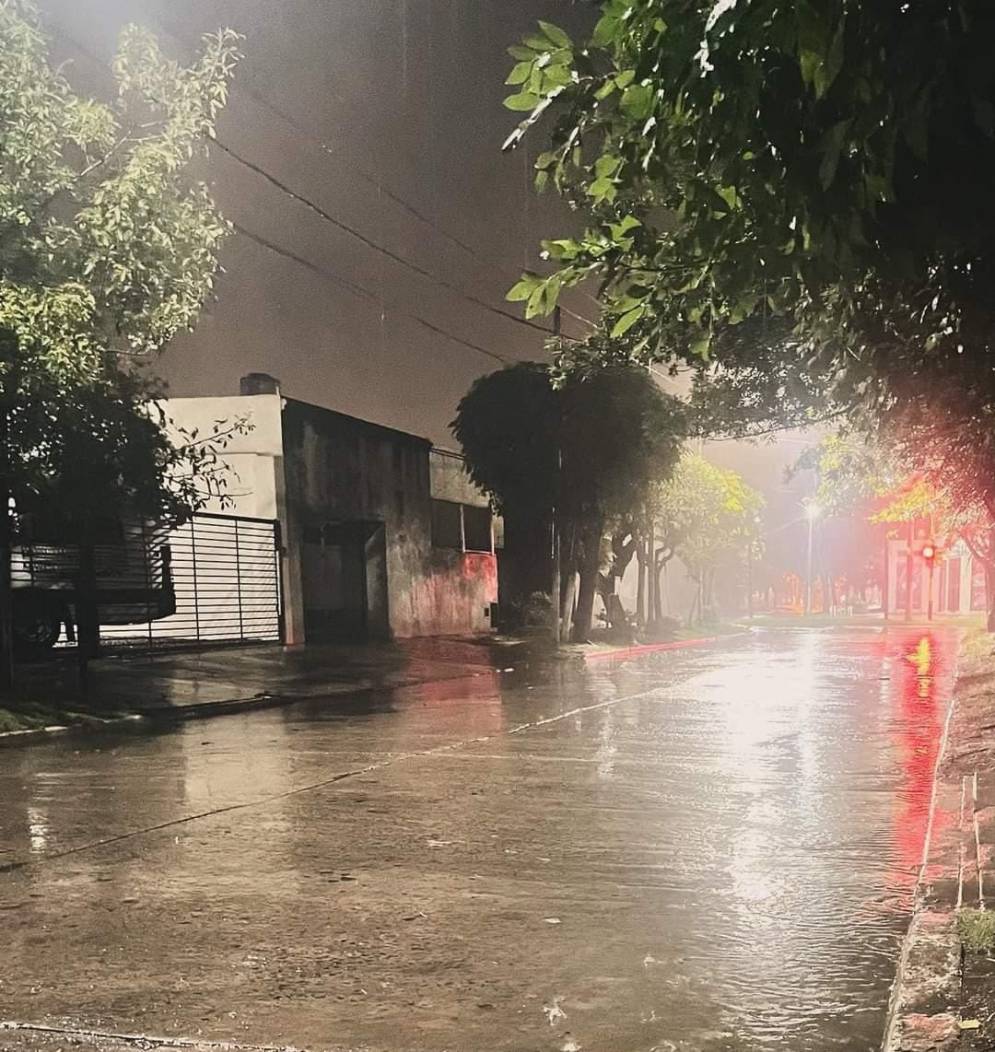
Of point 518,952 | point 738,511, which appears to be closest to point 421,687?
point 518,952

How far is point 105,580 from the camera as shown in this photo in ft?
64.6

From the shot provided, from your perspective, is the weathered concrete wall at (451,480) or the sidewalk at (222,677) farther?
the weathered concrete wall at (451,480)

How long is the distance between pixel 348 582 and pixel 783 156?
94.2 ft

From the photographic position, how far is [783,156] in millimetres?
3881

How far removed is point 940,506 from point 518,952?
29248 mm

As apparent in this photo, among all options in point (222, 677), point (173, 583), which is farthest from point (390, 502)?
point (222, 677)

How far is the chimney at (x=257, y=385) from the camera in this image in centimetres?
3031

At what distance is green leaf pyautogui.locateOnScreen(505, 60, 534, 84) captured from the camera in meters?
4.61

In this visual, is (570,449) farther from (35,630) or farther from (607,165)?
(607,165)

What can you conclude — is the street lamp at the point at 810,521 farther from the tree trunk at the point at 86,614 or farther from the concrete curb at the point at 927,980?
Answer: the concrete curb at the point at 927,980

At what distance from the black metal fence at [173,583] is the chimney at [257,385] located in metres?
5.20

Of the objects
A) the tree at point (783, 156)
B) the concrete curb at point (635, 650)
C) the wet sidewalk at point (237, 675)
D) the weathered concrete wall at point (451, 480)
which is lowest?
the concrete curb at point (635, 650)

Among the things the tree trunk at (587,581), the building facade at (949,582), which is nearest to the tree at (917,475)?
the tree trunk at (587,581)

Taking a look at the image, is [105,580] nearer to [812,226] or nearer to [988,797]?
[988,797]
